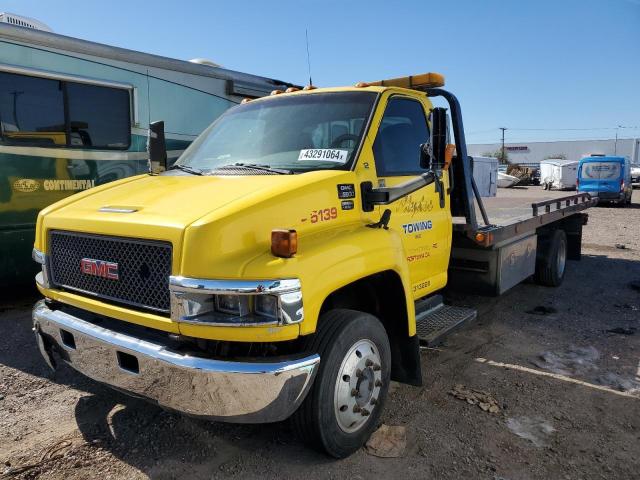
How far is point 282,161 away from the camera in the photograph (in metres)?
3.56

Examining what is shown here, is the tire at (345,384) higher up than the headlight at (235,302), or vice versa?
the headlight at (235,302)

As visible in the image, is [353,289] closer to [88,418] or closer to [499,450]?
[499,450]

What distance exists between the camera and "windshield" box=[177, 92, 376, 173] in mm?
3506

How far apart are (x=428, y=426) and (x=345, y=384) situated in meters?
0.90

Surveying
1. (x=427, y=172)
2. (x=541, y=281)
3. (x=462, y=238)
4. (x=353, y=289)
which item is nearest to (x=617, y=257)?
(x=541, y=281)

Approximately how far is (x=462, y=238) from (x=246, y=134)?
8.38 feet

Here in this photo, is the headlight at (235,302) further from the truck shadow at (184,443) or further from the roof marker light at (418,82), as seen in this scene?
the roof marker light at (418,82)

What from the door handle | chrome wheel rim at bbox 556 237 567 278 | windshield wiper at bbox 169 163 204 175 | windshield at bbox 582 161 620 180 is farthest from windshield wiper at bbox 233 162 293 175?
windshield at bbox 582 161 620 180

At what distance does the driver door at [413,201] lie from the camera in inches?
148

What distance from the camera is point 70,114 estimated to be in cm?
617

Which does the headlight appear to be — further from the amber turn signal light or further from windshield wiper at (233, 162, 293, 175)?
windshield wiper at (233, 162, 293, 175)

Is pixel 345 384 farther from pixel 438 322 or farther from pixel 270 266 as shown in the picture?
pixel 438 322

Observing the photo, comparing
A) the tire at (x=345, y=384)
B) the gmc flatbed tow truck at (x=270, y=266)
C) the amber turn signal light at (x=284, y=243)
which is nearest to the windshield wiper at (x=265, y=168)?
the gmc flatbed tow truck at (x=270, y=266)

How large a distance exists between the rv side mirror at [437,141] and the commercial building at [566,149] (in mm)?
74859
